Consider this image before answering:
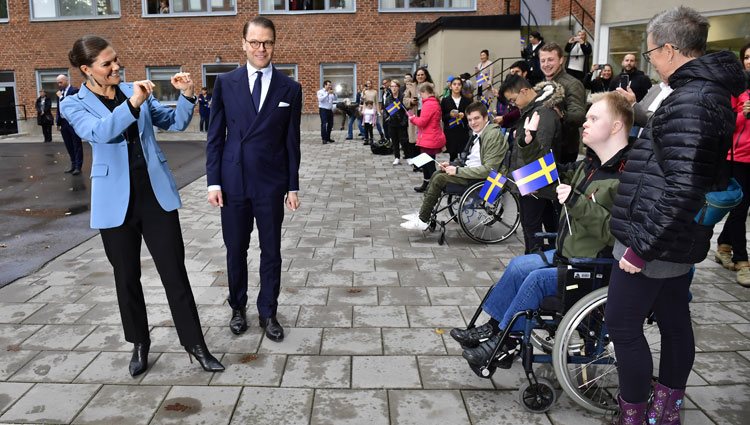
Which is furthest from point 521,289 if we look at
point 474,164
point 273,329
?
point 474,164

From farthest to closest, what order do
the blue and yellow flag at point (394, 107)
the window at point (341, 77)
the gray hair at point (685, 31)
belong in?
the window at point (341, 77), the blue and yellow flag at point (394, 107), the gray hair at point (685, 31)

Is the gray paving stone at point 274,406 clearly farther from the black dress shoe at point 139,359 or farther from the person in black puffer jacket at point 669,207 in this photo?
the person in black puffer jacket at point 669,207

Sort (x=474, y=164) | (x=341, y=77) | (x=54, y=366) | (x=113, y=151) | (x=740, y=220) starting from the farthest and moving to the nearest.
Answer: (x=341, y=77)
(x=474, y=164)
(x=740, y=220)
(x=54, y=366)
(x=113, y=151)

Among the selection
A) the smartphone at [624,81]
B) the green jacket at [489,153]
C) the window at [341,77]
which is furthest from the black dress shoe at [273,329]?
the window at [341,77]

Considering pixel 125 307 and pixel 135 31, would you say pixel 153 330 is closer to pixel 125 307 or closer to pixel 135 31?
pixel 125 307

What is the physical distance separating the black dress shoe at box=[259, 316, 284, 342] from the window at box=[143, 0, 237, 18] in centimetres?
2227

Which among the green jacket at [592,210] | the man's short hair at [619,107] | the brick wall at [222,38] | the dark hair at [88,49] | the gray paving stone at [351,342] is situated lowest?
the gray paving stone at [351,342]

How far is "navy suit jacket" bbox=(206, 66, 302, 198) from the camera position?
3.93 meters

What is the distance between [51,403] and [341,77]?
73.1 feet

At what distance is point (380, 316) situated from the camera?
14.7 feet

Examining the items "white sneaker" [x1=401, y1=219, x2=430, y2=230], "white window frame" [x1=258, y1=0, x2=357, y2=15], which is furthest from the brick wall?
"white sneaker" [x1=401, y1=219, x2=430, y2=230]

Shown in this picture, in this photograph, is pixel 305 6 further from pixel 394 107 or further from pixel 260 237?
pixel 260 237

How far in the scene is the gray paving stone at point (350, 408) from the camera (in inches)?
120

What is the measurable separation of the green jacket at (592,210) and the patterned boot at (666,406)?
2.21 ft
